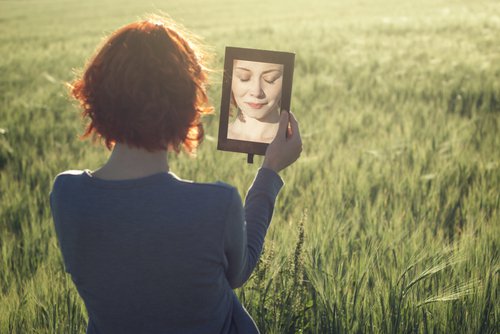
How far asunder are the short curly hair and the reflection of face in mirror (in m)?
0.26

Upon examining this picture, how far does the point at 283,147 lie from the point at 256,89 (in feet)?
0.60

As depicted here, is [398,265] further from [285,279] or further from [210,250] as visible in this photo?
[210,250]

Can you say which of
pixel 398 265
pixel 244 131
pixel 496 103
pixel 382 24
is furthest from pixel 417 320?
pixel 382 24

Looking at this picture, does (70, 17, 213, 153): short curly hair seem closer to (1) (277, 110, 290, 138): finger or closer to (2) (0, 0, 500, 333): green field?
(1) (277, 110, 290, 138): finger

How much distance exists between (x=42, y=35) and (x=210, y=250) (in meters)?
15.2

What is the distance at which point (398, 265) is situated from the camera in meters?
2.18

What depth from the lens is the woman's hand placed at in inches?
60.6

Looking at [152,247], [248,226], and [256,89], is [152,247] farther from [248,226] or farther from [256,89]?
[256,89]

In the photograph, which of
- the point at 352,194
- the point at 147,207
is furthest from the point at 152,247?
the point at 352,194

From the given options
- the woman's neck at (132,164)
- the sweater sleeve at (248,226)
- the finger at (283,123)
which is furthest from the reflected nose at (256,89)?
the woman's neck at (132,164)

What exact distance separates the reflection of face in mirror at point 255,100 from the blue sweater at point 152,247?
375mm

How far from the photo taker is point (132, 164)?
132 cm

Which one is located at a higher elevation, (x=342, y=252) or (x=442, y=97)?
(x=442, y=97)

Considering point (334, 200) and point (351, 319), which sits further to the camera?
point (334, 200)
